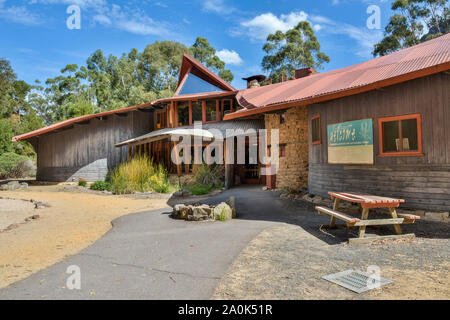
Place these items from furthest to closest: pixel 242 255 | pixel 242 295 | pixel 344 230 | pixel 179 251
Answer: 1. pixel 344 230
2. pixel 179 251
3. pixel 242 255
4. pixel 242 295

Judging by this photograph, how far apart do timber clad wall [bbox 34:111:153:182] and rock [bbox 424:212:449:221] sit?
15680mm

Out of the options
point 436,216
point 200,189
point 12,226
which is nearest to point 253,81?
point 200,189

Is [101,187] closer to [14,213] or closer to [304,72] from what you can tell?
[14,213]

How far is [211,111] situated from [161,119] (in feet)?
11.5

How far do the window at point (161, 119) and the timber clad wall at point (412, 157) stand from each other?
39.2 ft

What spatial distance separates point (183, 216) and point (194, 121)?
10.3 meters

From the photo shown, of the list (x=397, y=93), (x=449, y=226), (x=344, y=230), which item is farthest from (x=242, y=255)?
(x=397, y=93)

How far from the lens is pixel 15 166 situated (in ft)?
74.4

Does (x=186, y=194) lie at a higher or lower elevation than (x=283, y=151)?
lower

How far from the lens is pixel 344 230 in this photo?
5.83 metres

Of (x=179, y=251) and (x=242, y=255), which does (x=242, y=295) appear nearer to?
(x=242, y=255)

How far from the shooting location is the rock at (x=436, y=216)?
6.17 metres

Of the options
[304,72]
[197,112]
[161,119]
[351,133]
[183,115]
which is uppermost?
[304,72]

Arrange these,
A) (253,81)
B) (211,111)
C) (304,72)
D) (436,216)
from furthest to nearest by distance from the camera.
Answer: (253,81) < (211,111) < (304,72) < (436,216)
